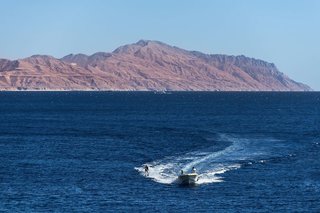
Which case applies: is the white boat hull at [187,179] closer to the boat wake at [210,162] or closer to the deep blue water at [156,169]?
the deep blue water at [156,169]

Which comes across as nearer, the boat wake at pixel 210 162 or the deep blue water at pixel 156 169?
the deep blue water at pixel 156 169

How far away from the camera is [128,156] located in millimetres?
112562

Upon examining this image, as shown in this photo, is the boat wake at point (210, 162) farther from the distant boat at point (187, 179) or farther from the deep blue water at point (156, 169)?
the distant boat at point (187, 179)

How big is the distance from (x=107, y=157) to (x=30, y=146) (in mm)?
20585

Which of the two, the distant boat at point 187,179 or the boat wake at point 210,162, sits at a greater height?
the boat wake at point 210,162

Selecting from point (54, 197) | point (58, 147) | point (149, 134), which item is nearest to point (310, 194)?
point (54, 197)

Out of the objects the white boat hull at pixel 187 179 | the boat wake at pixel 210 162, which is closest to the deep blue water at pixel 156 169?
the boat wake at pixel 210 162

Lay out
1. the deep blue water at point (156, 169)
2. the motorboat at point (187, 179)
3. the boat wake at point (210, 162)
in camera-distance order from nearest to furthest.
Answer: the deep blue water at point (156, 169) < the motorboat at point (187, 179) < the boat wake at point (210, 162)

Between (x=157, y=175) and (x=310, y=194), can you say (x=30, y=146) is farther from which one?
(x=310, y=194)

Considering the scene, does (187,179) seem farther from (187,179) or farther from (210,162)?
(210,162)

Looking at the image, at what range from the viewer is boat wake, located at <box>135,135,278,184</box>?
3662 inches

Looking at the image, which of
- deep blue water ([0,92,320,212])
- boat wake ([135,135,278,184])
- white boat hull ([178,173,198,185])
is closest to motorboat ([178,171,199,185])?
white boat hull ([178,173,198,185])

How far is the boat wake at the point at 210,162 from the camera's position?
93.0 m

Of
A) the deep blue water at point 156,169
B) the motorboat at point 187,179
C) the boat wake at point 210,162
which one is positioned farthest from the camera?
the boat wake at point 210,162
